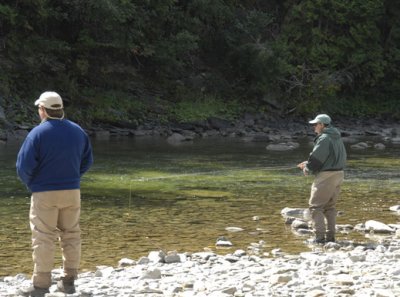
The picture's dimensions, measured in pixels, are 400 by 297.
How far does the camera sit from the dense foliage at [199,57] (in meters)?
32.9

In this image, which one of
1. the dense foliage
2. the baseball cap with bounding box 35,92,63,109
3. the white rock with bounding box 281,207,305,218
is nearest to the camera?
the baseball cap with bounding box 35,92,63,109

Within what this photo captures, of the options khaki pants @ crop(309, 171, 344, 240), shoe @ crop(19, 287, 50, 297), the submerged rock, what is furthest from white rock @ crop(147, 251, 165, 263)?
the submerged rock

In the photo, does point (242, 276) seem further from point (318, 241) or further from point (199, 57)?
point (199, 57)

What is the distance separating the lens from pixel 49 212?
676cm

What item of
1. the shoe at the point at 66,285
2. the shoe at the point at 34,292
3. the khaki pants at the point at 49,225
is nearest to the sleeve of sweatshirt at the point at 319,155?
the khaki pants at the point at 49,225

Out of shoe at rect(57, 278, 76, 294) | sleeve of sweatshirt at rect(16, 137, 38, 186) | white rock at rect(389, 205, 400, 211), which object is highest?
sleeve of sweatshirt at rect(16, 137, 38, 186)

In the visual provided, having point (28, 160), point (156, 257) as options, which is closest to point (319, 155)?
point (156, 257)

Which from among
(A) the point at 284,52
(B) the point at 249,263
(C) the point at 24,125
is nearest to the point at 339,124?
(A) the point at 284,52

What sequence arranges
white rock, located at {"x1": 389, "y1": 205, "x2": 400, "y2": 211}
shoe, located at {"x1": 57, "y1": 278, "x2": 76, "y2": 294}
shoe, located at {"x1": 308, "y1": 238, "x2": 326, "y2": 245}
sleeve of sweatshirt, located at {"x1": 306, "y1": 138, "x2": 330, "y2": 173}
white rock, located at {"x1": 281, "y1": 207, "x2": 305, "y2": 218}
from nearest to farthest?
shoe, located at {"x1": 57, "y1": 278, "x2": 76, "y2": 294}
sleeve of sweatshirt, located at {"x1": 306, "y1": 138, "x2": 330, "y2": 173}
shoe, located at {"x1": 308, "y1": 238, "x2": 326, "y2": 245}
white rock, located at {"x1": 281, "y1": 207, "x2": 305, "y2": 218}
white rock, located at {"x1": 389, "y1": 205, "x2": 400, "y2": 211}

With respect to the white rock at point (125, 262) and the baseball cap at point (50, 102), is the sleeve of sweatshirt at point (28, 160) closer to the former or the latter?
the baseball cap at point (50, 102)

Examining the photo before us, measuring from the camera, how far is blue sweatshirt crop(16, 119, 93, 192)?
660cm

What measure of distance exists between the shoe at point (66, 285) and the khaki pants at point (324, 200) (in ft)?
13.9

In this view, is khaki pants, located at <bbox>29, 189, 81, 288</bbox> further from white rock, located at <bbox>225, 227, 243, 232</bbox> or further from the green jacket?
white rock, located at <bbox>225, 227, 243, 232</bbox>

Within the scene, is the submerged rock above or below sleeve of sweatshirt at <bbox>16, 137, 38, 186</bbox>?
below
